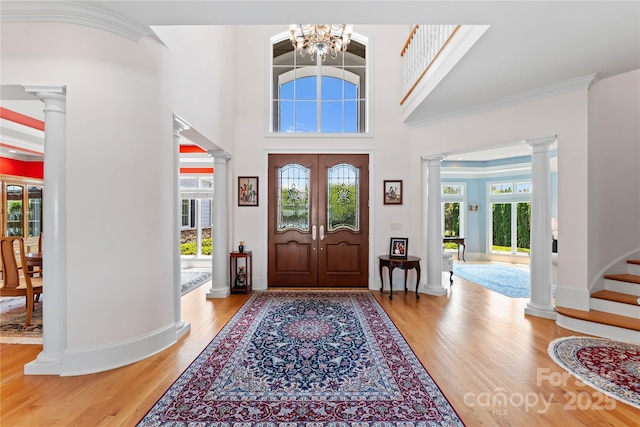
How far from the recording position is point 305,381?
7.89ft

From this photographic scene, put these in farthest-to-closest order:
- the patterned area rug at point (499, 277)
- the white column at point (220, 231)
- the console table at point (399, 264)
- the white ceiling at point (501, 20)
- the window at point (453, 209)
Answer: the window at point (453, 209), the patterned area rug at point (499, 277), the white column at point (220, 231), the console table at point (399, 264), the white ceiling at point (501, 20)

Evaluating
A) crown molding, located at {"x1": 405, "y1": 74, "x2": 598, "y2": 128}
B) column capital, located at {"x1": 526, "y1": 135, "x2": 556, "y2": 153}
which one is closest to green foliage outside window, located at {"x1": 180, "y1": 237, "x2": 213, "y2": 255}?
crown molding, located at {"x1": 405, "y1": 74, "x2": 598, "y2": 128}

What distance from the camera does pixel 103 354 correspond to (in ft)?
8.38

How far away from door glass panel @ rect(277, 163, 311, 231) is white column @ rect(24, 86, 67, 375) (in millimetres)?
3312

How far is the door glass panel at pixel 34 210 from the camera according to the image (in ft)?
22.8

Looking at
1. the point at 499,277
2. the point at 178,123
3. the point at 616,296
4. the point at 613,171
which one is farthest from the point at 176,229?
the point at 499,277

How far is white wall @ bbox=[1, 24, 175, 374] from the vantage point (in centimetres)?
248

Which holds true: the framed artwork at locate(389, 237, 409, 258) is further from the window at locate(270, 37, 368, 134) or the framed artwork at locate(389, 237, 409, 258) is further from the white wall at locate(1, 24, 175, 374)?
the white wall at locate(1, 24, 175, 374)

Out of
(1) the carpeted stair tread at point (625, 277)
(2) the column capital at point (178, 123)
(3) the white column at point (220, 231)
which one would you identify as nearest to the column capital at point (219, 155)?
(3) the white column at point (220, 231)

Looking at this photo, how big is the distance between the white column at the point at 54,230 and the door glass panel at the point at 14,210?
5946 millimetres

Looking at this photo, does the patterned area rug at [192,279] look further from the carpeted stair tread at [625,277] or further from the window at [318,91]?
the carpeted stair tread at [625,277]

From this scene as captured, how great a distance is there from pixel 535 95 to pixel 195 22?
13.5ft


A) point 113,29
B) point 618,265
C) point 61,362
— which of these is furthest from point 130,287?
point 618,265

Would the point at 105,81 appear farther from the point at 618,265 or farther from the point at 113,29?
the point at 618,265
